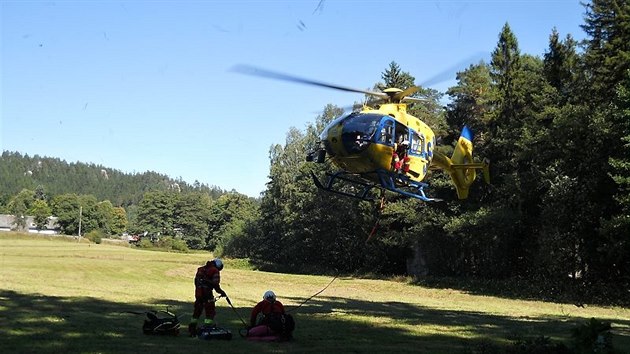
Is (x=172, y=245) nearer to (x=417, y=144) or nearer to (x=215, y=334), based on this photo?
(x=417, y=144)

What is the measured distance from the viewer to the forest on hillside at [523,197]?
34.7m

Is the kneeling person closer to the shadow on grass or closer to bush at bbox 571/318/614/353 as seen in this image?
the shadow on grass

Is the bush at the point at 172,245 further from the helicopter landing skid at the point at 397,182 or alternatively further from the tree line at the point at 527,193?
the helicopter landing skid at the point at 397,182

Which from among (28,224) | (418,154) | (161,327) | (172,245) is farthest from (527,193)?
(28,224)

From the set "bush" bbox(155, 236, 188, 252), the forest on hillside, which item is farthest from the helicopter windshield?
"bush" bbox(155, 236, 188, 252)

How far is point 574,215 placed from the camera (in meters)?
36.2

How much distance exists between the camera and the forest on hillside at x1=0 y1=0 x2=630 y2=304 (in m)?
A: 34.7

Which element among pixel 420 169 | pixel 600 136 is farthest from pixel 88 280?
pixel 600 136

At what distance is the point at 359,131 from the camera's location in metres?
18.6

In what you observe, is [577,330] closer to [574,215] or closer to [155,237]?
[574,215]

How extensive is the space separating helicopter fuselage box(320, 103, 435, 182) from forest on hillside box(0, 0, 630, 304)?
1275 cm

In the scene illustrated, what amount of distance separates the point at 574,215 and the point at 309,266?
38585 mm

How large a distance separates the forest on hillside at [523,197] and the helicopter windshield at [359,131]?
14.1 metres

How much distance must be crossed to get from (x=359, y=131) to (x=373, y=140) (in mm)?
547
